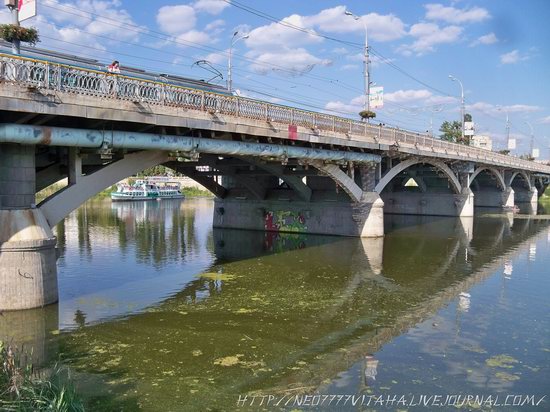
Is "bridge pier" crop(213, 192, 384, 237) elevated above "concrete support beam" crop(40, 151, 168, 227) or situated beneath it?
situated beneath

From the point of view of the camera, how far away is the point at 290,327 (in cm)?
1403

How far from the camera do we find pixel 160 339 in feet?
42.4

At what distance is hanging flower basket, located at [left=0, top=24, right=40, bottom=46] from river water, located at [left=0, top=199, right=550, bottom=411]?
25.5 feet

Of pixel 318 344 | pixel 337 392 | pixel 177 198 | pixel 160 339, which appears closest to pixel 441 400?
pixel 337 392

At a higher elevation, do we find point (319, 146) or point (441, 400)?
point (319, 146)

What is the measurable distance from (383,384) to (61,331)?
8.50m

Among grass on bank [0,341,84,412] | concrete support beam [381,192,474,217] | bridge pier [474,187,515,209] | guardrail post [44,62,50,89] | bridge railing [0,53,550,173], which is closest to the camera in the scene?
grass on bank [0,341,84,412]

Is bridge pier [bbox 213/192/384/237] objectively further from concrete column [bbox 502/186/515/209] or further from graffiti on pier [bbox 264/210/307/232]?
concrete column [bbox 502/186/515/209]

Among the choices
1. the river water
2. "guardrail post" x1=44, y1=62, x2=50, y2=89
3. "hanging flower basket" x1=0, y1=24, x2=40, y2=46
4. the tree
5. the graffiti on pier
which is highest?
the tree

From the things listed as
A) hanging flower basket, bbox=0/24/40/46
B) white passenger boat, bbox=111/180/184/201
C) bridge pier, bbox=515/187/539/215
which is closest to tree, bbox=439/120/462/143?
bridge pier, bbox=515/187/539/215

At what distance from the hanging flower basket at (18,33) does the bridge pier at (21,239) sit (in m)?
3.03

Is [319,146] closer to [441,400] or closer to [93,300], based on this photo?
[93,300]

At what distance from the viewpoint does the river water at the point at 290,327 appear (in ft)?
32.6

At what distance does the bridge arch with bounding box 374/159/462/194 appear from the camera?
34469mm
